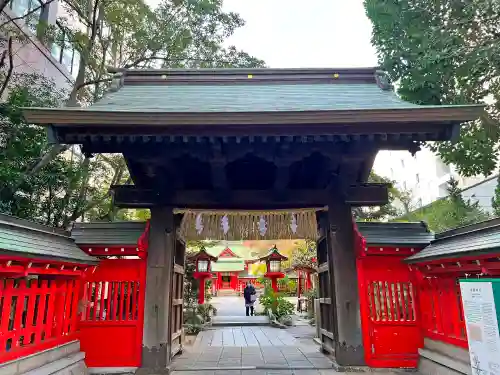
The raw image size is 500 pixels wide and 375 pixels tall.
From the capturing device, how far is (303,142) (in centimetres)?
481

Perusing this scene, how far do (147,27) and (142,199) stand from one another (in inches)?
330

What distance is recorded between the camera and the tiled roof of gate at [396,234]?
228 inches

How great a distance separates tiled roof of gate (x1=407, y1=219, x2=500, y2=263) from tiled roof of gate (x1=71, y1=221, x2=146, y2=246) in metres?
4.58

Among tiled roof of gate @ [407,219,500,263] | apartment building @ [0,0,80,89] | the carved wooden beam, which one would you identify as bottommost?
tiled roof of gate @ [407,219,500,263]

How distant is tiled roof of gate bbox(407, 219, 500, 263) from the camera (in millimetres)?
3715

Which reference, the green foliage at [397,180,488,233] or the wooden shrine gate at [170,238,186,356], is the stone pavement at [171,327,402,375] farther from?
the green foliage at [397,180,488,233]

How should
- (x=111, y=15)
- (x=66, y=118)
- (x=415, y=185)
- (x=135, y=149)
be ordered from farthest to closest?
(x=415, y=185), (x=111, y=15), (x=135, y=149), (x=66, y=118)

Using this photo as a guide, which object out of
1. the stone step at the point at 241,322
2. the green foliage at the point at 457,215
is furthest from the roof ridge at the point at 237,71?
the stone step at the point at 241,322

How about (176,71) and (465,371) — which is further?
(176,71)

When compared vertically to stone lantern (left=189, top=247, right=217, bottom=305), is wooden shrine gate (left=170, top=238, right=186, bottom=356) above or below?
below

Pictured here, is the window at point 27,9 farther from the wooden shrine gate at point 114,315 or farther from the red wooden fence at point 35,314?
the red wooden fence at point 35,314

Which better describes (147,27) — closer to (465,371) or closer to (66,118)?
(66,118)

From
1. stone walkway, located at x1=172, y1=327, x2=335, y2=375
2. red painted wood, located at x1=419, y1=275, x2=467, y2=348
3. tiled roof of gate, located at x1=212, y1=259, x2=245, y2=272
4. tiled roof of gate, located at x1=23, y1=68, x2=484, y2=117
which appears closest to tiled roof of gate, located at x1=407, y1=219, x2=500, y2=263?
red painted wood, located at x1=419, y1=275, x2=467, y2=348

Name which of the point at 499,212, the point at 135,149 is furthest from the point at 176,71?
the point at 499,212
